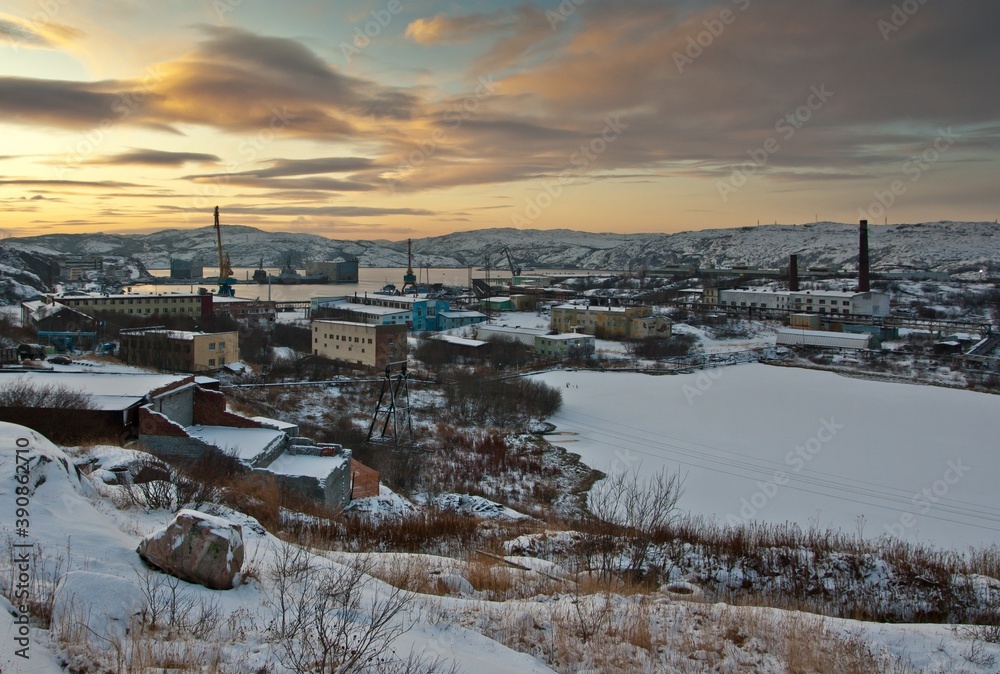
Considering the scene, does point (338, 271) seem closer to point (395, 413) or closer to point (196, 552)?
point (395, 413)

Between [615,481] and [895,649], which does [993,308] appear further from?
[895,649]

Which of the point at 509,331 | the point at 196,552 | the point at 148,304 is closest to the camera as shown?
the point at 196,552

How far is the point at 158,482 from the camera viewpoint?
3912mm

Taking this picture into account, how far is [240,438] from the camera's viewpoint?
24.3 ft

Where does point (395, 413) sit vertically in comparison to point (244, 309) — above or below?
below

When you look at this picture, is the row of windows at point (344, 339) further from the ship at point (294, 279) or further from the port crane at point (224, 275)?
the ship at point (294, 279)

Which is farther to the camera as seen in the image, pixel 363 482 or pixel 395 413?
pixel 395 413

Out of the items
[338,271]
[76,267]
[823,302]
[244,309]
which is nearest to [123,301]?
[244,309]

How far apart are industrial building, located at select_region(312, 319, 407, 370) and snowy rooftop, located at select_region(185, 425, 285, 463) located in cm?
1088

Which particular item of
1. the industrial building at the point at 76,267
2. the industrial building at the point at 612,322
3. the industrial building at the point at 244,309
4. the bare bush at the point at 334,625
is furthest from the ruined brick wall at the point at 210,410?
the industrial building at the point at 76,267

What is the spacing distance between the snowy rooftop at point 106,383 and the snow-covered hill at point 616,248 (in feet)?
188

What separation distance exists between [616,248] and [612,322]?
91880mm

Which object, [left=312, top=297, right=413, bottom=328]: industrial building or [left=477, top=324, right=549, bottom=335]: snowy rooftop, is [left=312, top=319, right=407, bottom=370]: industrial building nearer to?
[left=312, top=297, right=413, bottom=328]: industrial building

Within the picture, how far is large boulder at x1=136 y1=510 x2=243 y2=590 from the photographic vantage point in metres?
2.23
